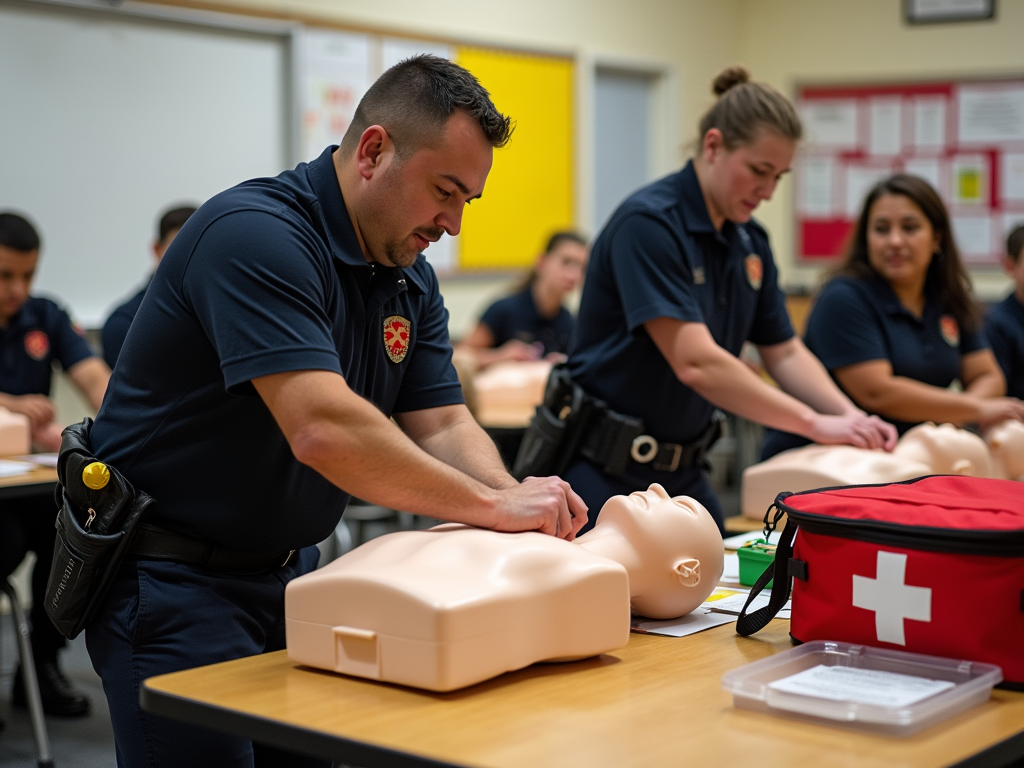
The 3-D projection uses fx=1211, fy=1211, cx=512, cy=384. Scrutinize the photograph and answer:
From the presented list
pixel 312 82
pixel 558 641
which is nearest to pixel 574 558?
pixel 558 641

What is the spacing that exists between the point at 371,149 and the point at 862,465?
4.13 feet

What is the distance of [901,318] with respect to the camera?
315cm

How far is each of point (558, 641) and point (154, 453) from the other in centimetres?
59

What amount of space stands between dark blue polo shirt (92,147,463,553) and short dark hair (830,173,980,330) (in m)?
1.83

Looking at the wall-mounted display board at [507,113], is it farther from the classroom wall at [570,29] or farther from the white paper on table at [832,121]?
the white paper on table at [832,121]

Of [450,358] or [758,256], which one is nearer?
[450,358]

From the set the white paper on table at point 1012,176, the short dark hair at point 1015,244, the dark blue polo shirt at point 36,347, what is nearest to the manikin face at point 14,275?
the dark blue polo shirt at point 36,347

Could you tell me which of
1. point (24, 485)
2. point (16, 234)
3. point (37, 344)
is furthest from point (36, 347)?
point (24, 485)

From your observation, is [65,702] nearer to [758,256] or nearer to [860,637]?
[758,256]

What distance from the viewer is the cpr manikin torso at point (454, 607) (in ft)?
4.32

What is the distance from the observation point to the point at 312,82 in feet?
17.7

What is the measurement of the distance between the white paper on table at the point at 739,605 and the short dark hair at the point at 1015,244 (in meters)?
2.55

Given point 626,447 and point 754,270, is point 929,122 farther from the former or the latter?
point 626,447

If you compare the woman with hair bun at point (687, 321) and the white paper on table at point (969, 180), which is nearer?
the woman with hair bun at point (687, 321)
